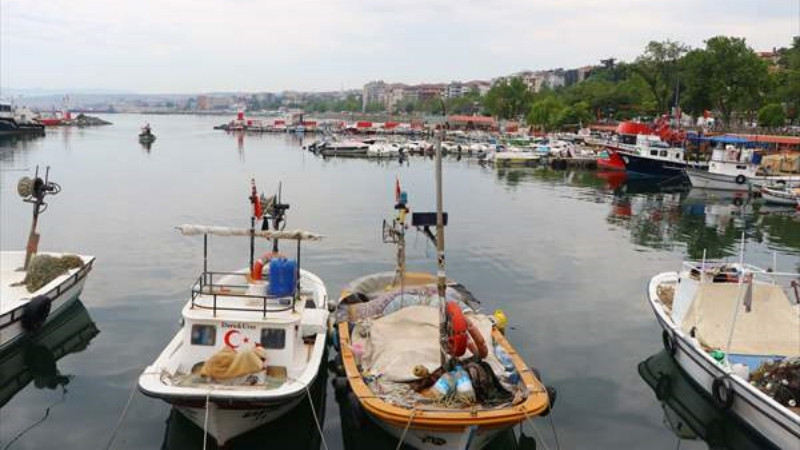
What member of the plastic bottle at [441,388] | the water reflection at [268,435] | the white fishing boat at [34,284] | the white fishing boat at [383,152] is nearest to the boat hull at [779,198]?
the white fishing boat at [383,152]

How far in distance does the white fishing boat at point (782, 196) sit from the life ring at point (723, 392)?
44.2 meters

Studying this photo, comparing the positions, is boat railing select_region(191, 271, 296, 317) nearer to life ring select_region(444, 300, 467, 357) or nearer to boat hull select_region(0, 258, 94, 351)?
life ring select_region(444, 300, 467, 357)

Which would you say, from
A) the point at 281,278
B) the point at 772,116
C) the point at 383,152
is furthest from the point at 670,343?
the point at 772,116

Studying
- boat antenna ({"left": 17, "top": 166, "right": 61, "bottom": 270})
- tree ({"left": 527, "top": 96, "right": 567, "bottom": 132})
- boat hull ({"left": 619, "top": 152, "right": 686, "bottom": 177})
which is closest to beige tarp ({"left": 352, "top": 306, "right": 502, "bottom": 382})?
boat antenna ({"left": 17, "top": 166, "right": 61, "bottom": 270})

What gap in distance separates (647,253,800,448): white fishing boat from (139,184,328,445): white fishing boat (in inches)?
377

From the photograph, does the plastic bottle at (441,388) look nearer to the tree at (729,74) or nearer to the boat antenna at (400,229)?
the boat antenna at (400,229)

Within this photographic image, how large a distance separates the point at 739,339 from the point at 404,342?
899 centimetres

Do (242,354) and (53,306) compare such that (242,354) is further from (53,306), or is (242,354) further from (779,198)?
(779,198)

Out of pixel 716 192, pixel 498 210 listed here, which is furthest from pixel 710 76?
pixel 498 210

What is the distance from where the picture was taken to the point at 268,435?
1447 centimetres

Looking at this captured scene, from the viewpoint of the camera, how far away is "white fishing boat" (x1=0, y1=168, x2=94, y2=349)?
18562 mm

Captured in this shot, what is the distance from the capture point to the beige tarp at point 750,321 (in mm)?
16969

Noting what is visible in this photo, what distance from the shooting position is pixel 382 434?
1452 centimetres

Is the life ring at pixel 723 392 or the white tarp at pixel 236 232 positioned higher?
the white tarp at pixel 236 232
